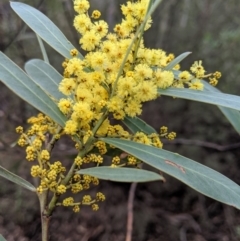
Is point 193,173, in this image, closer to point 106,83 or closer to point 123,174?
point 123,174

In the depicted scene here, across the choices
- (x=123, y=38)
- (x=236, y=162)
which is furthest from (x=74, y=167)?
(x=236, y=162)

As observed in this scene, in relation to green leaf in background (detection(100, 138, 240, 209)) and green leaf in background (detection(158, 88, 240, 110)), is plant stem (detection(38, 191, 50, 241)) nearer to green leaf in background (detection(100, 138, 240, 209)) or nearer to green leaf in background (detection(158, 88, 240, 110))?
green leaf in background (detection(100, 138, 240, 209))

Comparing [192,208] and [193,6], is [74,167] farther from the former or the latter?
[193,6]

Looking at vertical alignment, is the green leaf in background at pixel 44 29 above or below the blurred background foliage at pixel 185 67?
below

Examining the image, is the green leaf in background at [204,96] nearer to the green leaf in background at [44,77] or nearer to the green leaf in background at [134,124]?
the green leaf in background at [134,124]

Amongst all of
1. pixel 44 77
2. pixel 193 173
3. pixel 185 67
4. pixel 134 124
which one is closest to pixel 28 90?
pixel 44 77

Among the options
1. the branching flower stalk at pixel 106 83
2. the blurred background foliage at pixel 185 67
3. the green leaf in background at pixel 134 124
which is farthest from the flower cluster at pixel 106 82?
the blurred background foliage at pixel 185 67
